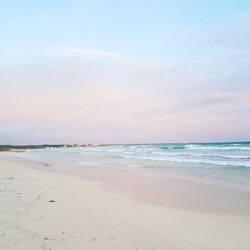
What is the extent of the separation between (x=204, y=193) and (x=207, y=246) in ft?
22.0

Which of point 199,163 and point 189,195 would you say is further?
point 199,163

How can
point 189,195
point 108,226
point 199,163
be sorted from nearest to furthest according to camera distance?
point 108,226 < point 189,195 < point 199,163

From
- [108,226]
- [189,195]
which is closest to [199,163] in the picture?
[189,195]

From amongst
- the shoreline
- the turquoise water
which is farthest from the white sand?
the turquoise water

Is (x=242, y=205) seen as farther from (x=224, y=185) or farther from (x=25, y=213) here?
(x=25, y=213)

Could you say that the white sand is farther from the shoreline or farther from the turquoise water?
the turquoise water

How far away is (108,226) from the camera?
289 inches

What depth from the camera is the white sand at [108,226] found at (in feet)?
20.0

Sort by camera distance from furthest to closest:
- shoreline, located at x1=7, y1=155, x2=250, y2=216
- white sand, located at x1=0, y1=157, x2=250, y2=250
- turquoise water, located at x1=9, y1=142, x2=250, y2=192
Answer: turquoise water, located at x1=9, y1=142, x2=250, y2=192 → shoreline, located at x1=7, y1=155, x2=250, y2=216 → white sand, located at x1=0, y1=157, x2=250, y2=250

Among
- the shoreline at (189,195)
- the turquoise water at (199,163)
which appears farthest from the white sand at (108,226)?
the turquoise water at (199,163)

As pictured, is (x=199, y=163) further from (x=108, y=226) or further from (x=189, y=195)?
(x=108, y=226)

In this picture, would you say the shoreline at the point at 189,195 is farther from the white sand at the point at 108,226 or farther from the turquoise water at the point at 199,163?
the turquoise water at the point at 199,163

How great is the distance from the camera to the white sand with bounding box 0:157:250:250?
20.0 ft

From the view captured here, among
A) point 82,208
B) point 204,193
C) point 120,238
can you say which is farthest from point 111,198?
point 120,238
